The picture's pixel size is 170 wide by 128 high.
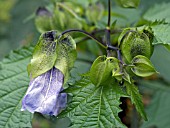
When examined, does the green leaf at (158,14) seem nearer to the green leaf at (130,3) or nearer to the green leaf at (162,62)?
the green leaf at (130,3)

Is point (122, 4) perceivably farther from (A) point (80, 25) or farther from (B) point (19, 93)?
(B) point (19, 93)

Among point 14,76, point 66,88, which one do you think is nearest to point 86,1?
point 14,76

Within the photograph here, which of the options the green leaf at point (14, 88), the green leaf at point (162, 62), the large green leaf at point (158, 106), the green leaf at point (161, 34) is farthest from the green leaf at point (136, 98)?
the green leaf at point (162, 62)

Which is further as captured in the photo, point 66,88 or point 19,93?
point 19,93

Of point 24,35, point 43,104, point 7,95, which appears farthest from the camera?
point 24,35

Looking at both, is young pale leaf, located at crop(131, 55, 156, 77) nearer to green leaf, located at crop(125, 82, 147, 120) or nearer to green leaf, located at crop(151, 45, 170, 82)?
green leaf, located at crop(125, 82, 147, 120)

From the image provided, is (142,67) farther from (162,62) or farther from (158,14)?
(162,62)

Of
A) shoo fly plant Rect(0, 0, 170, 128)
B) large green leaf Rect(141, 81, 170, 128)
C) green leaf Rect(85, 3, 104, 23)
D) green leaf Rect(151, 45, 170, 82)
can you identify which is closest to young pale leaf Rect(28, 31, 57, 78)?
shoo fly plant Rect(0, 0, 170, 128)
